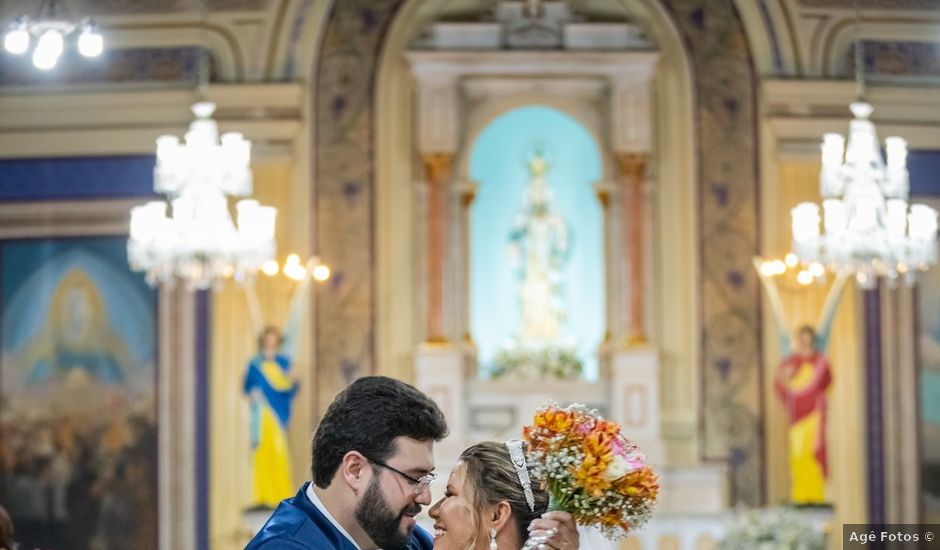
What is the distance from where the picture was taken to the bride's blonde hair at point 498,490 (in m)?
4.30

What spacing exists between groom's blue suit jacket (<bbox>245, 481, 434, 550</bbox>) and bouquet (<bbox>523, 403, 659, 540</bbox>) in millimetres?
526

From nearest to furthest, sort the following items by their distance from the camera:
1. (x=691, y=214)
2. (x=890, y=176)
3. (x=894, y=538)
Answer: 1. (x=890, y=176)
2. (x=894, y=538)
3. (x=691, y=214)

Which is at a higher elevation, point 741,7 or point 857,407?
point 741,7

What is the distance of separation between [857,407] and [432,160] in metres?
4.19

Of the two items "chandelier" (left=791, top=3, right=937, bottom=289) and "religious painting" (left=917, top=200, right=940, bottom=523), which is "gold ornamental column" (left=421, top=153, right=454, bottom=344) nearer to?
"chandelier" (left=791, top=3, right=937, bottom=289)

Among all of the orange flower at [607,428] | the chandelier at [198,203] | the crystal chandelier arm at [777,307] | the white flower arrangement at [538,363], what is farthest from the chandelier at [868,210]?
the orange flower at [607,428]

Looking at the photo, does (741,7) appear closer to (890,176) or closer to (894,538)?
(890,176)

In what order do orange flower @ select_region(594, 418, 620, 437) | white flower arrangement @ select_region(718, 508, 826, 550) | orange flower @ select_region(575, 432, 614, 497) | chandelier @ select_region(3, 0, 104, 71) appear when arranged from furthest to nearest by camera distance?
white flower arrangement @ select_region(718, 508, 826, 550) < chandelier @ select_region(3, 0, 104, 71) < orange flower @ select_region(594, 418, 620, 437) < orange flower @ select_region(575, 432, 614, 497)

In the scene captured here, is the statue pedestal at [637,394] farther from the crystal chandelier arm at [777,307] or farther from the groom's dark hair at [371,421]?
the groom's dark hair at [371,421]

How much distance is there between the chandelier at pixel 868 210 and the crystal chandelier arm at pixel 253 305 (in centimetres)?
481

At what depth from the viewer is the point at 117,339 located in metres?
14.6

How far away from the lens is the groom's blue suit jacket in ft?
13.2

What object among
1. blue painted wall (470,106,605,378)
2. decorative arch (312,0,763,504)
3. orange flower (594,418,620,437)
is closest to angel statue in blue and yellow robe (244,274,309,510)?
decorative arch (312,0,763,504)

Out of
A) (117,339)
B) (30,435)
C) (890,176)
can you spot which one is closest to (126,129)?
(117,339)
